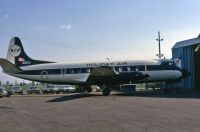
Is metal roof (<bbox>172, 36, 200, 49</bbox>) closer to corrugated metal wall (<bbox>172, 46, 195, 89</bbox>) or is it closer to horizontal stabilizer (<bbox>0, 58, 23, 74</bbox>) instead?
corrugated metal wall (<bbox>172, 46, 195, 89</bbox>)

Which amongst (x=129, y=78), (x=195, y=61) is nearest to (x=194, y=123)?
(x=129, y=78)

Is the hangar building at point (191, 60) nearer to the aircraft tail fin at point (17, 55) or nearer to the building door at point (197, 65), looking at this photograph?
the building door at point (197, 65)

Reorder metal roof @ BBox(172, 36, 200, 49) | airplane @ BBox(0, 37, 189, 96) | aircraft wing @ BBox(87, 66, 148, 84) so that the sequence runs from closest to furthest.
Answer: aircraft wing @ BBox(87, 66, 148, 84)
airplane @ BBox(0, 37, 189, 96)
metal roof @ BBox(172, 36, 200, 49)

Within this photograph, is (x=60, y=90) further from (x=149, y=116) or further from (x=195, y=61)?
(x=149, y=116)

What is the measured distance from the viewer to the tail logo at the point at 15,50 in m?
43.8

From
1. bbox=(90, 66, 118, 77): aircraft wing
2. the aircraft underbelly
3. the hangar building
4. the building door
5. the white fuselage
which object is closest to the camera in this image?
bbox=(90, 66, 118, 77): aircraft wing

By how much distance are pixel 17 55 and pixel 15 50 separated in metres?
0.90

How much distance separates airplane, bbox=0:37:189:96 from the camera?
37.8 m

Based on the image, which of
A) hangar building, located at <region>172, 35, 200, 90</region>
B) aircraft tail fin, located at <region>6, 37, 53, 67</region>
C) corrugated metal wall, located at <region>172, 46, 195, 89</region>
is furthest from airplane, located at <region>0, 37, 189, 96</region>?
corrugated metal wall, located at <region>172, 46, 195, 89</region>

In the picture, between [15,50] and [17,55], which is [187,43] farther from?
[15,50]

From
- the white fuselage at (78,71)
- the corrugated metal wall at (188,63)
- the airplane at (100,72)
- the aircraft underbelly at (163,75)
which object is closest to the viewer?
the airplane at (100,72)

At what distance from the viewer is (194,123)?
48.9 feet

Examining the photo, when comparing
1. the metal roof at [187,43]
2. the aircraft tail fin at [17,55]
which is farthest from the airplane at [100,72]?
the metal roof at [187,43]

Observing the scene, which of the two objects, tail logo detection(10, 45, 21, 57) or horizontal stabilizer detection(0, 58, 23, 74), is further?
tail logo detection(10, 45, 21, 57)
